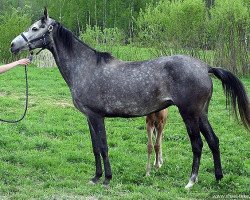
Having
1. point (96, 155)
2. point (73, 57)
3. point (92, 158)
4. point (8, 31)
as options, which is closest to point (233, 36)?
point (92, 158)

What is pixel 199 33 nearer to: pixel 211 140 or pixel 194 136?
pixel 211 140

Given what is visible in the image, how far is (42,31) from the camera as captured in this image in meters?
6.77

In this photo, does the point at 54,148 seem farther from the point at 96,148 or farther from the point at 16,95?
the point at 16,95

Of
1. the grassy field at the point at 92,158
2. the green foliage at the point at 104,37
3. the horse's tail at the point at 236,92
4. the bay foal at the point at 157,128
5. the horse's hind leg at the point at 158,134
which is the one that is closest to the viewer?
the grassy field at the point at 92,158

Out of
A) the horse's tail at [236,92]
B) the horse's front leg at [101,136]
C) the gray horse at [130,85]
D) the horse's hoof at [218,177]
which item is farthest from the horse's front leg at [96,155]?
the horse's tail at [236,92]

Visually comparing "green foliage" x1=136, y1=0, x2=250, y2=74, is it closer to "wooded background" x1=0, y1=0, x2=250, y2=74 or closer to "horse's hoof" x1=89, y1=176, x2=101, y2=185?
"wooded background" x1=0, y1=0, x2=250, y2=74

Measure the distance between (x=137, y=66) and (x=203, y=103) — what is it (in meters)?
1.07

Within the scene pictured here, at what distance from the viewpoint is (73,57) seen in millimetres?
6918

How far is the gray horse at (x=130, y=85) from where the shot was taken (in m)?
6.41

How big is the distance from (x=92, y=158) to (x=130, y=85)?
2064 millimetres

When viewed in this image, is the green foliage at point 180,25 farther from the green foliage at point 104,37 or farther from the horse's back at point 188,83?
the horse's back at point 188,83

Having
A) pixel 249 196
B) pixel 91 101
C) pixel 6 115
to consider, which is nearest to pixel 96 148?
pixel 91 101

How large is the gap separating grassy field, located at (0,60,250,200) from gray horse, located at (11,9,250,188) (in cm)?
43

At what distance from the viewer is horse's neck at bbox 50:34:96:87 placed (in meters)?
6.88
